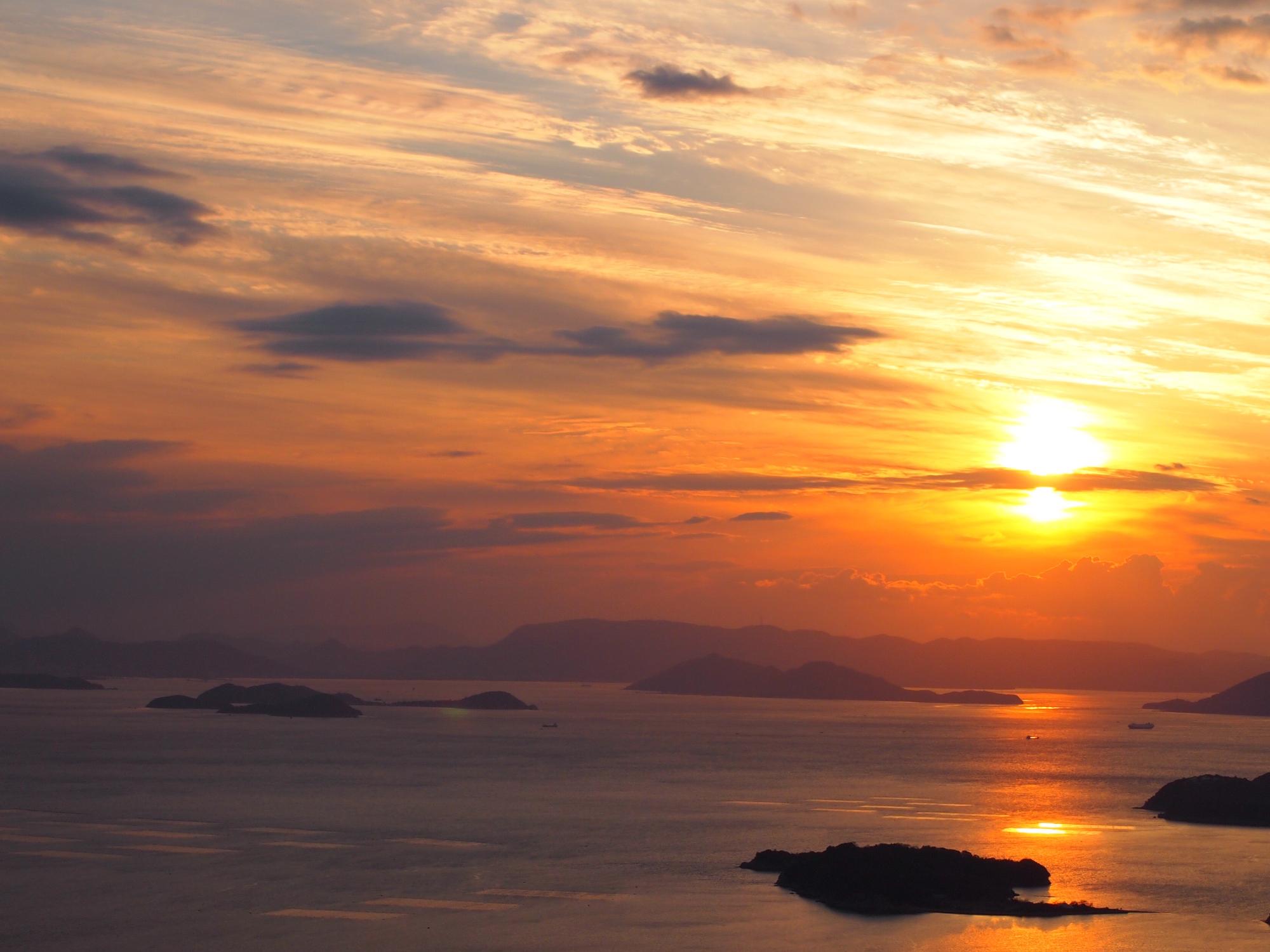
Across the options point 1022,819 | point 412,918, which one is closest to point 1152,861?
point 1022,819

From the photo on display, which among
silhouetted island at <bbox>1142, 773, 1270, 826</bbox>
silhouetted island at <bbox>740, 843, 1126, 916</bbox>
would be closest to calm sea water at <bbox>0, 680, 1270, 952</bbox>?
silhouetted island at <bbox>740, 843, 1126, 916</bbox>

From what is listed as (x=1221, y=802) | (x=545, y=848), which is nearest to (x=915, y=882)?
(x=545, y=848)

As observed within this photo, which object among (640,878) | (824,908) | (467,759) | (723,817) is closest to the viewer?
(824,908)

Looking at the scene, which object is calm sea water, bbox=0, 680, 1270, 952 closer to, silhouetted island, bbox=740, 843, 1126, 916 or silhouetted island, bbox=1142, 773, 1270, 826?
silhouetted island, bbox=740, 843, 1126, 916

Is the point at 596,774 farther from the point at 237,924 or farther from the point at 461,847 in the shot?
the point at 237,924

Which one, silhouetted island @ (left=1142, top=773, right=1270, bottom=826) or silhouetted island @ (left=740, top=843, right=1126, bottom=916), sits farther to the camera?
silhouetted island @ (left=1142, top=773, right=1270, bottom=826)

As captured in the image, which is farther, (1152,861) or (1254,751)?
(1254,751)

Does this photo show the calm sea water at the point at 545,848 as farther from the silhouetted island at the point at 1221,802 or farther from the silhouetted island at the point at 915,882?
the silhouetted island at the point at 1221,802

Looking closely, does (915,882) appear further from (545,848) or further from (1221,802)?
(1221,802)
